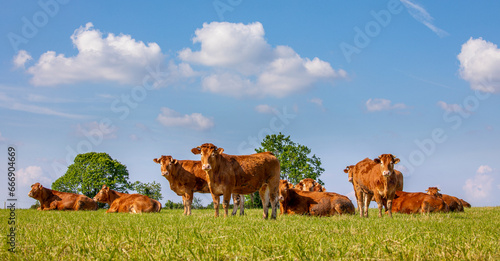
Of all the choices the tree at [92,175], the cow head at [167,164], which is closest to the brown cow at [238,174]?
the cow head at [167,164]

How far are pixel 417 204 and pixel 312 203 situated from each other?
5306 mm

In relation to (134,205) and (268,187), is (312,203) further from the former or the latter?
(134,205)

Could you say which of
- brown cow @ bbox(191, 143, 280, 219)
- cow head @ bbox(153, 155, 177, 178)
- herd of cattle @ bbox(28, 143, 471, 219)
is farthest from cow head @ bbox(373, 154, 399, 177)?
cow head @ bbox(153, 155, 177, 178)

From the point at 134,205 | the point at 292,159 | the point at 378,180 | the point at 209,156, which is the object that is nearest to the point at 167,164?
the point at 134,205

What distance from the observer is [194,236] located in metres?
6.30

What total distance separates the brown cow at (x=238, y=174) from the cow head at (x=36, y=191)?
15.9 metres

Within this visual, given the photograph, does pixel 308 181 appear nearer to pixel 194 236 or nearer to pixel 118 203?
pixel 118 203

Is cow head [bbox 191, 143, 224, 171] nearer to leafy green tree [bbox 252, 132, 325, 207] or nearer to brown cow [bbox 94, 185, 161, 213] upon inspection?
brown cow [bbox 94, 185, 161, 213]

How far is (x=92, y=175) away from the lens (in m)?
45.2

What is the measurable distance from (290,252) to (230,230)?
2.59 m

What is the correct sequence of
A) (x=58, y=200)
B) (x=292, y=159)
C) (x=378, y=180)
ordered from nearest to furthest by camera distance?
(x=378, y=180) → (x=58, y=200) → (x=292, y=159)

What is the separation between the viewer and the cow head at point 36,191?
23781mm

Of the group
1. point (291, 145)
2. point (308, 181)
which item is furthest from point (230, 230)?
point (291, 145)

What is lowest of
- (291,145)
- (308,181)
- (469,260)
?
(469,260)
